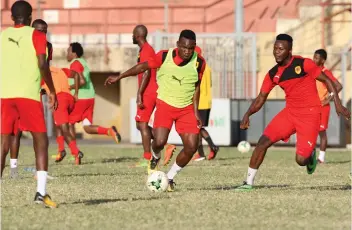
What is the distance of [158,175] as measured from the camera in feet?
46.4

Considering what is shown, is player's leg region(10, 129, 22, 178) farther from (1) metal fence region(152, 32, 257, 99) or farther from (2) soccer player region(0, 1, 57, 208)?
(1) metal fence region(152, 32, 257, 99)

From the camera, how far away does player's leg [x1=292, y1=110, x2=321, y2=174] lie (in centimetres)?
1453

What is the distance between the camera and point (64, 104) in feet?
68.6

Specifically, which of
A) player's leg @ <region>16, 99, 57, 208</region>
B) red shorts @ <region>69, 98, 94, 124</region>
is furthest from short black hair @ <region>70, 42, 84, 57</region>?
player's leg @ <region>16, 99, 57, 208</region>

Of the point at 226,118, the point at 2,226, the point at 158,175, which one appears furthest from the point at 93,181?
the point at 226,118

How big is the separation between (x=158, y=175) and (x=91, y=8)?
22.6m

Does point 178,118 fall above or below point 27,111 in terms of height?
below

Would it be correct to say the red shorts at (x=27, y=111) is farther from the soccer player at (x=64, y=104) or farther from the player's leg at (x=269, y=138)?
the soccer player at (x=64, y=104)

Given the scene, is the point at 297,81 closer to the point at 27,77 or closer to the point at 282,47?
the point at 282,47

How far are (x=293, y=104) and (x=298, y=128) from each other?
0.32 metres

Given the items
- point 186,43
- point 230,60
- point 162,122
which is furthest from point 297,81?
point 230,60

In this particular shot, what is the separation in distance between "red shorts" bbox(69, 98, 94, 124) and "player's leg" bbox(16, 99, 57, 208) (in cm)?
935

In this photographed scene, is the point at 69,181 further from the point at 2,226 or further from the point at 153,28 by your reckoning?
the point at 153,28

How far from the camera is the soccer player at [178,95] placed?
14664mm
